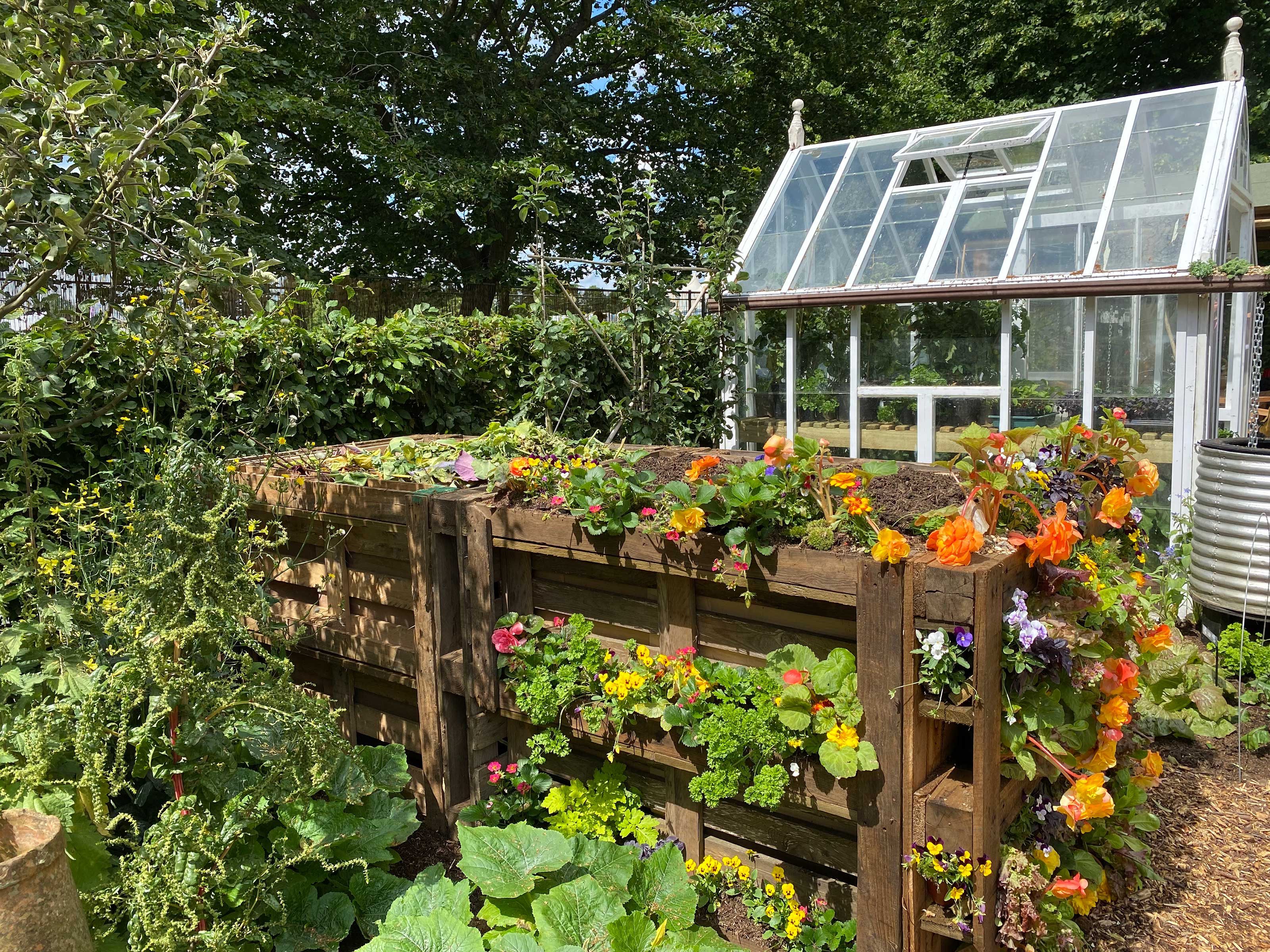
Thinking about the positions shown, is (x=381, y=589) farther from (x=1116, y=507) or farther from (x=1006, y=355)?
(x=1006, y=355)

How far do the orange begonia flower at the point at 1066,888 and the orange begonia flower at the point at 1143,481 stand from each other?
119cm

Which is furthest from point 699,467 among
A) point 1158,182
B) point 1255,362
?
point 1255,362

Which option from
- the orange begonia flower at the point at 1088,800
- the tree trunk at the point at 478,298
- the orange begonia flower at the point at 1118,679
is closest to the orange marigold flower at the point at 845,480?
the orange begonia flower at the point at 1118,679

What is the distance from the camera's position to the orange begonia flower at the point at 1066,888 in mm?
2240

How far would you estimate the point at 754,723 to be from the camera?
2266 millimetres

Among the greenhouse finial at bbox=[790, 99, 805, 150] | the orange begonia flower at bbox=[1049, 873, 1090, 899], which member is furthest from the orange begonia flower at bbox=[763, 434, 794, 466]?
the greenhouse finial at bbox=[790, 99, 805, 150]

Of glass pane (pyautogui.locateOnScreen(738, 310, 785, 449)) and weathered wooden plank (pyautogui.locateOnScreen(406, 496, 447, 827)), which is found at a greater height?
glass pane (pyautogui.locateOnScreen(738, 310, 785, 449))

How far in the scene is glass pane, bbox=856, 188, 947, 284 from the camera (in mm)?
6723

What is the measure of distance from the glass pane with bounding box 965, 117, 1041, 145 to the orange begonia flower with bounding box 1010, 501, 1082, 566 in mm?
6089

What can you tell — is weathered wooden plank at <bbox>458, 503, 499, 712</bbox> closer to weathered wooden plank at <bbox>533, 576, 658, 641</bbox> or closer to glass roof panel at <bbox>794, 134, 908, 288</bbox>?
weathered wooden plank at <bbox>533, 576, 658, 641</bbox>

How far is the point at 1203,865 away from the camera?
3.05 metres

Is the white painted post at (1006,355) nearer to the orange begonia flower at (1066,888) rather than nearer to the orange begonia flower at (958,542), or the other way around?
the orange begonia flower at (1066,888)

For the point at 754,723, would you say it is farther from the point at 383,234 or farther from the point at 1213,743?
the point at 383,234

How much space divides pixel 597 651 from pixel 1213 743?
305 centimetres
